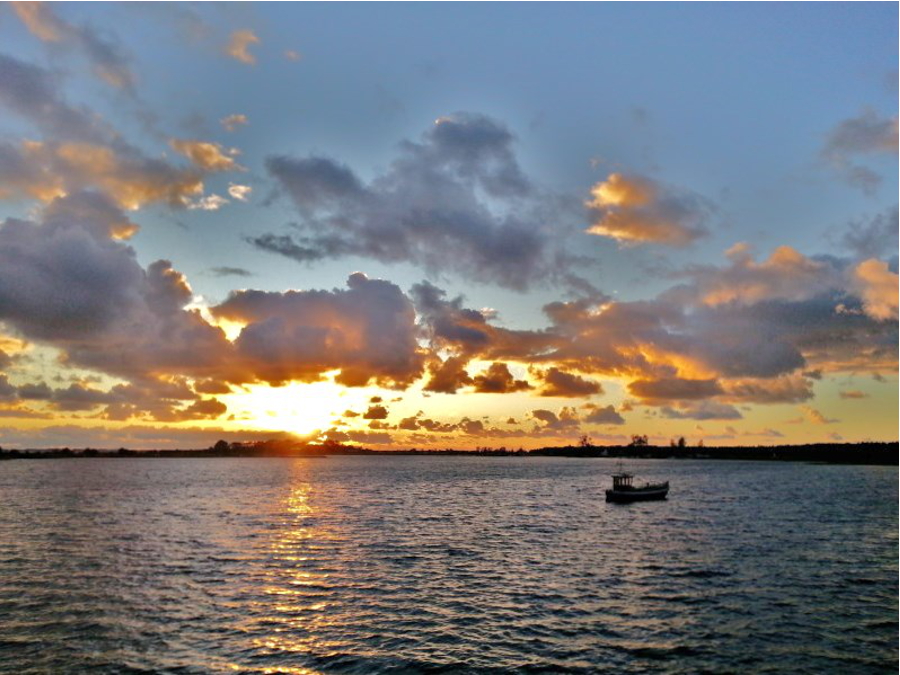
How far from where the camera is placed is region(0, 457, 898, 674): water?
113 ft

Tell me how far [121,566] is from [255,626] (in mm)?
25591

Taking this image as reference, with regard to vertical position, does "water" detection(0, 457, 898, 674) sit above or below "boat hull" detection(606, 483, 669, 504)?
above

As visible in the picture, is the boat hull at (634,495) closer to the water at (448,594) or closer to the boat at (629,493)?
the boat at (629,493)

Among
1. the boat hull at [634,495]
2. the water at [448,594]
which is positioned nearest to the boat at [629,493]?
the boat hull at [634,495]

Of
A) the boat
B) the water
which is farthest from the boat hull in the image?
the water

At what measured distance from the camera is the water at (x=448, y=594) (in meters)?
34.4

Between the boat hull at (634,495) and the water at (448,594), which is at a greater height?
the water at (448,594)

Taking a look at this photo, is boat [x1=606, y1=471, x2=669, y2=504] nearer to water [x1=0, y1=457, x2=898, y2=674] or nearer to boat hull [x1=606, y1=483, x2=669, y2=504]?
boat hull [x1=606, y1=483, x2=669, y2=504]

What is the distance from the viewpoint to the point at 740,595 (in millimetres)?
47719

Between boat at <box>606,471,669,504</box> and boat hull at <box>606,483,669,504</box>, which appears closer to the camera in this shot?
boat hull at <box>606,483,669,504</box>

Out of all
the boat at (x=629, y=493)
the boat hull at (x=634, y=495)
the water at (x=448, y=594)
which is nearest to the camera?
the water at (x=448, y=594)

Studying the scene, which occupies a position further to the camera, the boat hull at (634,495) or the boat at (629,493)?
the boat at (629,493)

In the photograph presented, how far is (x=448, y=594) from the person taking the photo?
4781 cm

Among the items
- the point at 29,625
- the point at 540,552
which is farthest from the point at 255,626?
the point at 540,552
